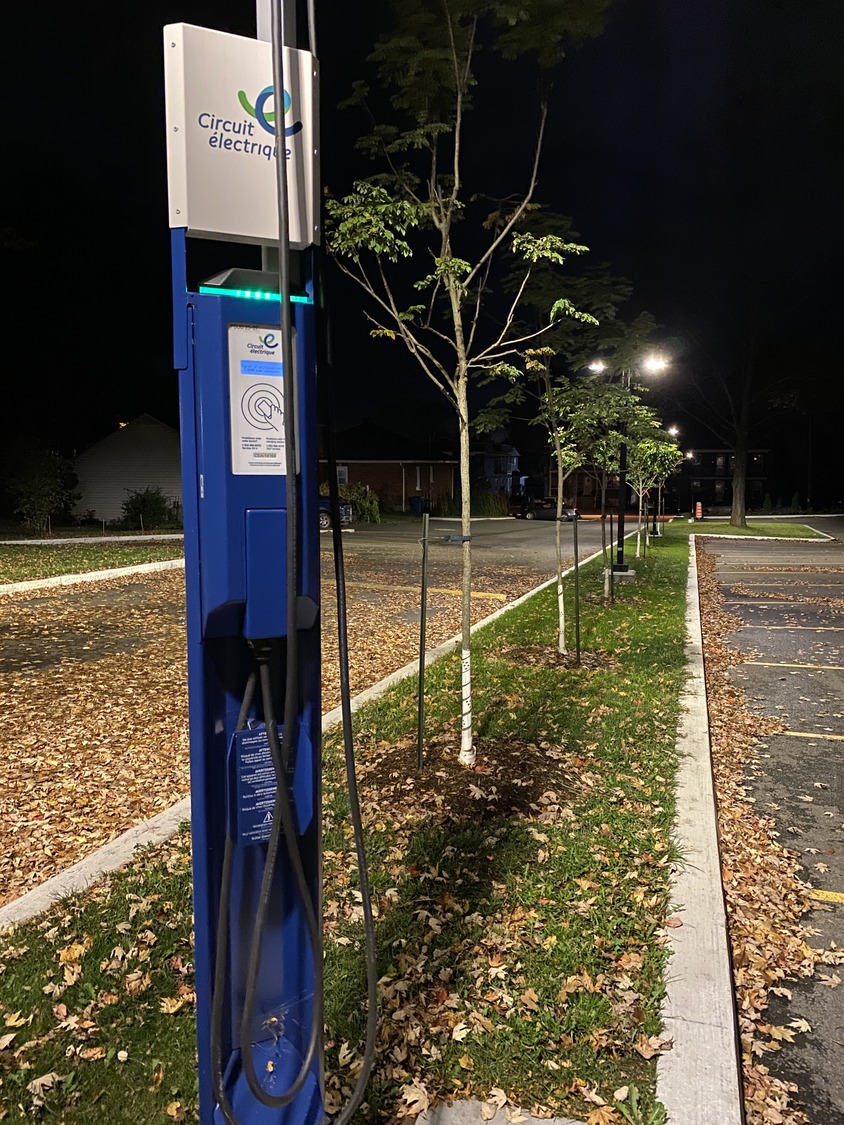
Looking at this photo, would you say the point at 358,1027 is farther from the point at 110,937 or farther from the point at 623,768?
the point at 623,768

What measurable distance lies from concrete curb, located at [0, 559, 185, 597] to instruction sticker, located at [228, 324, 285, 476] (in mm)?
10969

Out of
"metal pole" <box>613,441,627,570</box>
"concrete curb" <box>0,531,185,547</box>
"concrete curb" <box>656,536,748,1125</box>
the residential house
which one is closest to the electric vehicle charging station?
"concrete curb" <box>656,536,748,1125</box>

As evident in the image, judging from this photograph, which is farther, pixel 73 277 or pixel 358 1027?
pixel 73 277

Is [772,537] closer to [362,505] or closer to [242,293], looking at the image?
[362,505]

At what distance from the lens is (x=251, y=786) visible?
1.84 metres

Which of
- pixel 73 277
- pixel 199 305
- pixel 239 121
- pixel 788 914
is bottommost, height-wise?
pixel 788 914

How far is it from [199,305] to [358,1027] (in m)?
2.53

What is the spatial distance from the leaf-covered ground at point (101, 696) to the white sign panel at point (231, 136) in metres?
3.55

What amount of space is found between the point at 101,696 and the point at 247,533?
6065mm

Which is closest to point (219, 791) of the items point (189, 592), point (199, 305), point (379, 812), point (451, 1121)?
point (189, 592)

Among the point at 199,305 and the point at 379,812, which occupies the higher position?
the point at 199,305

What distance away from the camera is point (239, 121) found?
1.75 metres

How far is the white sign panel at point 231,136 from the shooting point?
1688mm

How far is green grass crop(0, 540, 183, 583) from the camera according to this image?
49.0 ft
